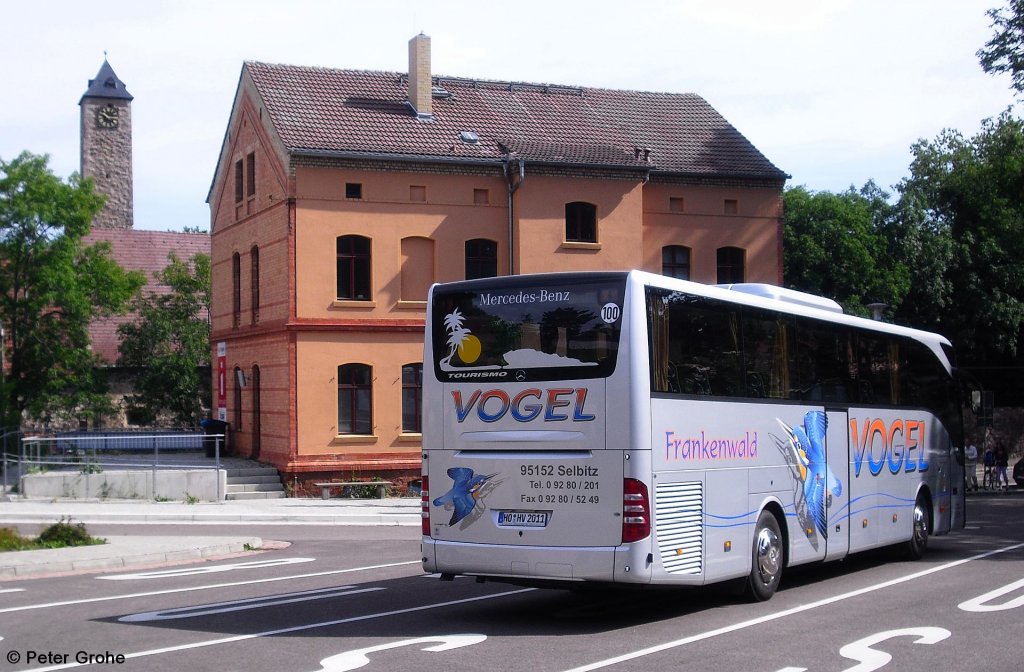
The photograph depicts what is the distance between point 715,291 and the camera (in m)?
12.5

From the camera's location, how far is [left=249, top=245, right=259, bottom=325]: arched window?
112ft

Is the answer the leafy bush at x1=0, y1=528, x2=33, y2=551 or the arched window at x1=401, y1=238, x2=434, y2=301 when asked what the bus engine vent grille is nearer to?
the leafy bush at x1=0, y1=528, x2=33, y2=551

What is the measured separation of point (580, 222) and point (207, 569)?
62.1ft

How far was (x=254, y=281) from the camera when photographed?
34.6m

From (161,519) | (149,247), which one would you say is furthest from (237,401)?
(149,247)

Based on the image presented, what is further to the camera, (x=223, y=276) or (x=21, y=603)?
(x=223, y=276)

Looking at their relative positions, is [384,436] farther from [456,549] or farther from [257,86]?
[456,549]

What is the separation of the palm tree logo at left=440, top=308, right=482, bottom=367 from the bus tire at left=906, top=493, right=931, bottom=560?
8.41 meters

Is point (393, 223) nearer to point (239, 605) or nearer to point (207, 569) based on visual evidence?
point (207, 569)

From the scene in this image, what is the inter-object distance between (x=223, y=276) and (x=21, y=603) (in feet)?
82.6

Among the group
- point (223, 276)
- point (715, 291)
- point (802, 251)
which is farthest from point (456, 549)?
point (802, 251)

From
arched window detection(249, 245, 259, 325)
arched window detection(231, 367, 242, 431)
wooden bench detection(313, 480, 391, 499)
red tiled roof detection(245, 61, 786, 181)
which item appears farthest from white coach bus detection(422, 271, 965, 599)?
arched window detection(231, 367, 242, 431)

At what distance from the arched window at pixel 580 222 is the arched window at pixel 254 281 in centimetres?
867

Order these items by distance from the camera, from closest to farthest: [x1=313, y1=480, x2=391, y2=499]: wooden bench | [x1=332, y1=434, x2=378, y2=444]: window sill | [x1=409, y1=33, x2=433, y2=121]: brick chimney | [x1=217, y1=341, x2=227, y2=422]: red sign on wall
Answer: [x1=313, y1=480, x2=391, y2=499]: wooden bench → [x1=332, y1=434, x2=378, y2=444]: window sill → [x1=409, y1=33, x2=433, y2=121]: brick chimney → [x1=217, y1=341, x2=227, y2=422]: red sign on wall
